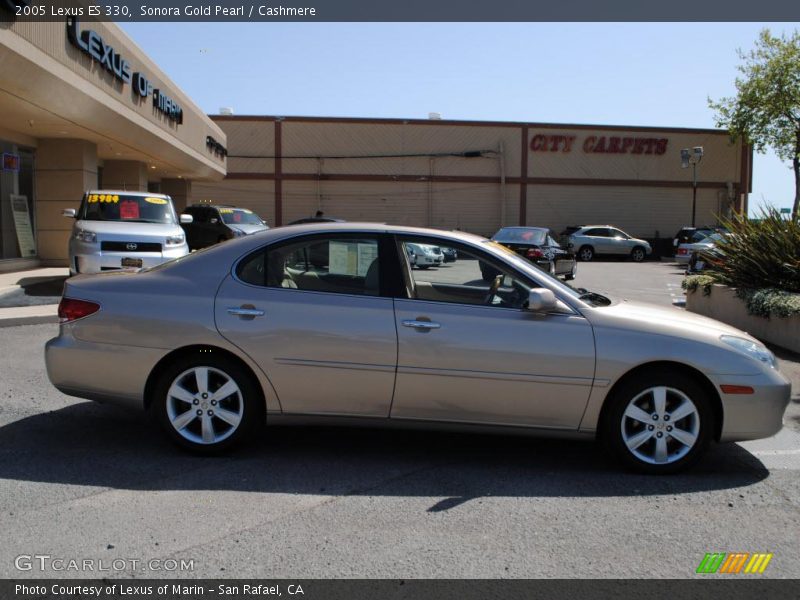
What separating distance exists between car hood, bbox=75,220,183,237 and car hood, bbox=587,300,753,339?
9970 mm

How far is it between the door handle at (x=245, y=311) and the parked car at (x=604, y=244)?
28.8m

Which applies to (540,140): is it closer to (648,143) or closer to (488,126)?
(488,126)

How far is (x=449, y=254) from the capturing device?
4.82 m

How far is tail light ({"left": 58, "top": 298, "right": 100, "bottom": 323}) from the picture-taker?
4.86 metres

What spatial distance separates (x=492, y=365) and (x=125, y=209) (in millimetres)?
11112

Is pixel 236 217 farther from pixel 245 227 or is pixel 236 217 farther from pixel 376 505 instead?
pixel 376 505

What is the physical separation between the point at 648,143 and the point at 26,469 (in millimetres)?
38223

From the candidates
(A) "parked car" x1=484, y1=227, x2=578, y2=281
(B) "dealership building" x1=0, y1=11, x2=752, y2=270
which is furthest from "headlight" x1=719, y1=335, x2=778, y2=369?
(B) "dealership building" x1=0, y1=11, x2=752, y2=270

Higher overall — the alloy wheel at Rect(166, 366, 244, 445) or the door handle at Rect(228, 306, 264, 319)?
the door handle at Rect(228, 306, 264, 319)

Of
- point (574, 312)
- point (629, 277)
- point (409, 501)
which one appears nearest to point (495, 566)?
point (409, 501)

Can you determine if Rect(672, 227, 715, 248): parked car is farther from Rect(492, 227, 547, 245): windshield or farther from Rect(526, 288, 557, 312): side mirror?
Rect(526, 288, 557, 312): side mirror

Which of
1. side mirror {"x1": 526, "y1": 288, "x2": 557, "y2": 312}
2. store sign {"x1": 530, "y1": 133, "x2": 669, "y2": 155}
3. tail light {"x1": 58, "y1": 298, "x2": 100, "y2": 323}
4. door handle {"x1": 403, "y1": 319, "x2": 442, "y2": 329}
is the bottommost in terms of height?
door handle {"x1": 403, "y1": 319, "x2": 442, "y2": 329}

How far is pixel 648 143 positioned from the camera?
1510 inches

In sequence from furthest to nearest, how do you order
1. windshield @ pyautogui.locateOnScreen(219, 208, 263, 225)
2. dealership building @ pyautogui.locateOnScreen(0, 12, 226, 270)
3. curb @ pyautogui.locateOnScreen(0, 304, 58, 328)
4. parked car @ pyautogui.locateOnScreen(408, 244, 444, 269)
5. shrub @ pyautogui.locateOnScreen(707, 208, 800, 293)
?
windshield @ pyautogui.locateOnScreen(219, 208, 263, 225), dealership building @ pyautogui.locateOnScreen(0, 12, 226, 270), shrub @ pyautogui.locateOnScreen(707, 208, 800, 293), curb @ pyautogui.locateOnScreen(0, 304, 58, 328), parked car @ pyautogui.locateOnScreen(408, 244, 444, 269)
